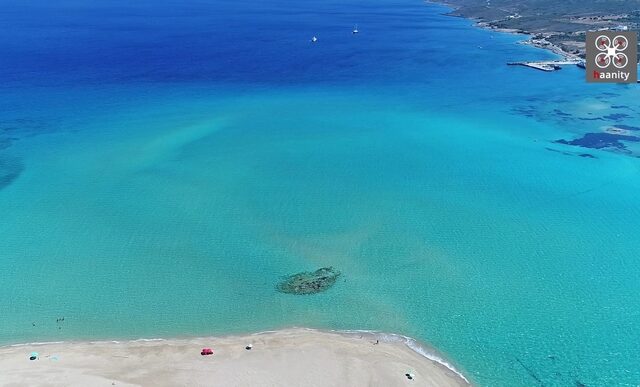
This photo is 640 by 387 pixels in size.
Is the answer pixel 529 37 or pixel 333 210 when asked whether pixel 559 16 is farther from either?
pixel 333 210

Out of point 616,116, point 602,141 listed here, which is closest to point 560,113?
point 616,116

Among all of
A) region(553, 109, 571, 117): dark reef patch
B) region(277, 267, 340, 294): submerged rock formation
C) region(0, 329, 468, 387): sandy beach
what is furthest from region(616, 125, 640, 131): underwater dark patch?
region(0, 329, 468, 387): sandy beach

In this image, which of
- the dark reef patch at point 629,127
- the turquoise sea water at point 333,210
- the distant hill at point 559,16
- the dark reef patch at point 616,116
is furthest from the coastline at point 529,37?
the dark reef patch at point 629,127

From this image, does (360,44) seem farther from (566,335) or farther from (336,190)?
(566,335)

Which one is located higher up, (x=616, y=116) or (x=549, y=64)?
(x=549, y=64)

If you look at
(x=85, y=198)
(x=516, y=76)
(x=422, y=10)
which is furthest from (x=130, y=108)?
(x=422, y=10)

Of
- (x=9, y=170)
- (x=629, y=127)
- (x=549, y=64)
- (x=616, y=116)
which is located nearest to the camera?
(x=9, y=170)

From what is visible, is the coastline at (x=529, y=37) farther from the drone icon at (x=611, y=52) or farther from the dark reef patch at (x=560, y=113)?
the dark reef patch at (x=560, y=113)

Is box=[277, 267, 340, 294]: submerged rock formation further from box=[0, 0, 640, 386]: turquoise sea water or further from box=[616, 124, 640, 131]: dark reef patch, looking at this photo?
box=[616, 124, 640, 131]: dark reef patch
